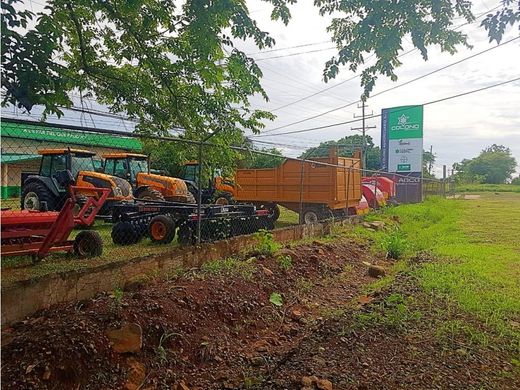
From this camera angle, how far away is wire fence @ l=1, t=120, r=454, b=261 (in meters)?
5.80

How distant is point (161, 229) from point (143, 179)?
5469 mm

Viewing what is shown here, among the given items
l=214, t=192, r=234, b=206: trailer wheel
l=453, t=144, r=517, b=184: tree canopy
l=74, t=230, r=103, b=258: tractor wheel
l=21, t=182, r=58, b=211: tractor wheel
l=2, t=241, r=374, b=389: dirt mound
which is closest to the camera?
l=2, t=241, r=374, b=389: dirt mound

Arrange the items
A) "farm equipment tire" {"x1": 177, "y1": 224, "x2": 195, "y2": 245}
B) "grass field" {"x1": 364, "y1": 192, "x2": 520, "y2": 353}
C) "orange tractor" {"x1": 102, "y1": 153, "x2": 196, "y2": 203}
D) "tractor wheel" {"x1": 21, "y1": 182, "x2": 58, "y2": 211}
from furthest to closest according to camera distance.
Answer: "orange tractor" {"x1": 102, "y1": 153, "x2": 196, "y2": 203}, "tractor wheel" {"x1": 21, "y1": 182, "x2": 58, "y2": 211}, "farm equipment tire" {"x1": 177, "y1": 224, "x2": 195, "y2": 245}, "grass field" {"x1": 364, "y1": 192, "x2": 520, "y2": 353}

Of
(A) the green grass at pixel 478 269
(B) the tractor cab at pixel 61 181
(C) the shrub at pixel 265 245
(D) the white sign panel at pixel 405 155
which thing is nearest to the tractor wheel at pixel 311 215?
(A) the green grass at pixel 478 269

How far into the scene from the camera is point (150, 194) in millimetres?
11734

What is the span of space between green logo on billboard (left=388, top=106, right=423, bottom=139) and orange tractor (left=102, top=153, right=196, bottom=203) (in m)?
21.7

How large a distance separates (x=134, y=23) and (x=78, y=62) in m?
1.24

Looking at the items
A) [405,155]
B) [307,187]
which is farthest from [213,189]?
[405,155]

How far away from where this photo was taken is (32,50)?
3.56m

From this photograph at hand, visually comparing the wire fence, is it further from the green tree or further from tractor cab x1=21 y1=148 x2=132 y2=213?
the green tree

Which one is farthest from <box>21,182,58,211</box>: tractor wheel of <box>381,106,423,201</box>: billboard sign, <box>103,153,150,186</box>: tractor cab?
<box>381,106,423,201</box>: billboard sign

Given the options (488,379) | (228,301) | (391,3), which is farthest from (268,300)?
(391,3)

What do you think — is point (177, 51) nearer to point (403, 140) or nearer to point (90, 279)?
point (90, 279)

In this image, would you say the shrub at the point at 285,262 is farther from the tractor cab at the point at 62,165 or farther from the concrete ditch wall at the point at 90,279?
the tractor cab at the point at 62,165
